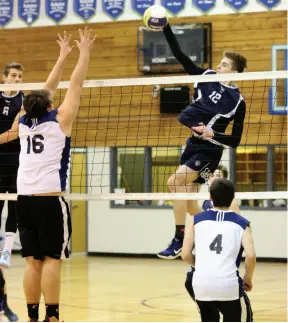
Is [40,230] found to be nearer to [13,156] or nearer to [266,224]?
[13,156]

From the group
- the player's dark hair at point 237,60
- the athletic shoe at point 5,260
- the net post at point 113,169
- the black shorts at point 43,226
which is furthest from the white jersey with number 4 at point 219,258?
the net post at point 113,169

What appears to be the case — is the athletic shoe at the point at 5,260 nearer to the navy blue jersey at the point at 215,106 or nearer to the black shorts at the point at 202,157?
the black shorts at the point at 202,157

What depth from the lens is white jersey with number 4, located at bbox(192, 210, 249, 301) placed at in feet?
21.9

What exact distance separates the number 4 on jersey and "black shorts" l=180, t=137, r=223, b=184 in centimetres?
278

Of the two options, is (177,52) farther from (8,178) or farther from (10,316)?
(10,316)

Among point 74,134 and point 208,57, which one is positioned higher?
point 208,57

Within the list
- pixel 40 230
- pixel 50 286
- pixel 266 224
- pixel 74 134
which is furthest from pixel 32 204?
pixel 266 224

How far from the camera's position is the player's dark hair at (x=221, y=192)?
6.79 metres

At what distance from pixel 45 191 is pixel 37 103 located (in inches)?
31.8

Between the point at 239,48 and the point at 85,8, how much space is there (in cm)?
371

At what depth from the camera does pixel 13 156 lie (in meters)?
10.4

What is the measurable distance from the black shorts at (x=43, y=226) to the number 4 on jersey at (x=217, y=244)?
1807 mm

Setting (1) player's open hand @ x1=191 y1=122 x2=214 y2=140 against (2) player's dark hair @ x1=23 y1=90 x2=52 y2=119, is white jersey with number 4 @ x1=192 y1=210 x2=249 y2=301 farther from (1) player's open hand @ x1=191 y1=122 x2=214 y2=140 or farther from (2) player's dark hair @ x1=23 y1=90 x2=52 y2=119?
(1) player's open hand @ x1=191 y1=122 x2=214 y2=140

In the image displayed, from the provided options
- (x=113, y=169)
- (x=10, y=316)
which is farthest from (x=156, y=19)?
(x=113, y=169)
